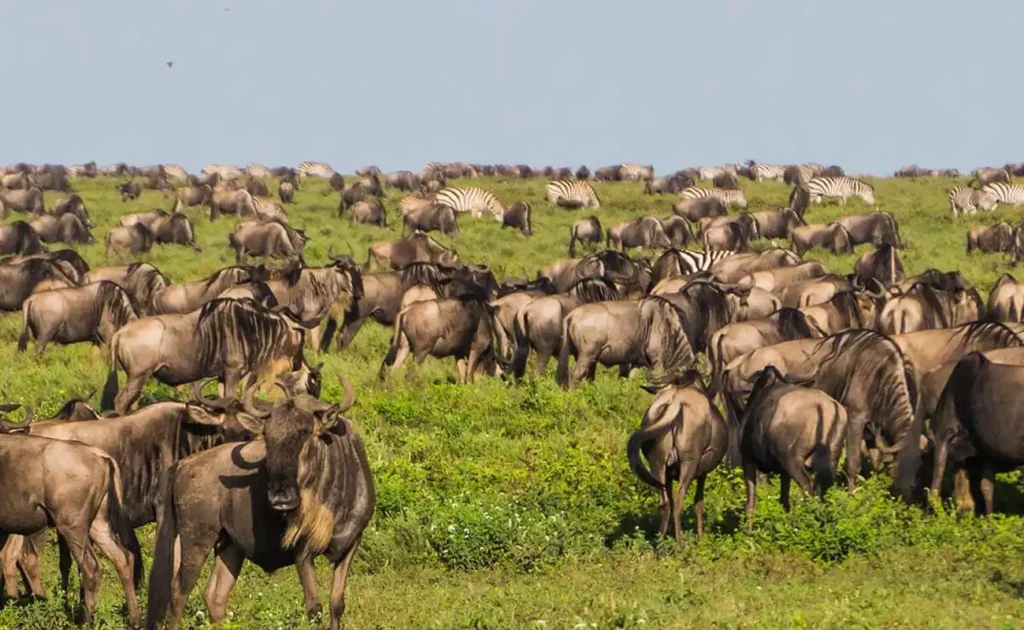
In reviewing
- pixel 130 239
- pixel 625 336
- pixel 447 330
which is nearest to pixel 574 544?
pixel 625 336

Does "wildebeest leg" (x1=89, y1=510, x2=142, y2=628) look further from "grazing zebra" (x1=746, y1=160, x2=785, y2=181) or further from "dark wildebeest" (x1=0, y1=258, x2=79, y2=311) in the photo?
"grazing zebra" (x1=746, y1=160, x2=785, y2=181)

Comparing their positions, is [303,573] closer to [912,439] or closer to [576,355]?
[912,439]

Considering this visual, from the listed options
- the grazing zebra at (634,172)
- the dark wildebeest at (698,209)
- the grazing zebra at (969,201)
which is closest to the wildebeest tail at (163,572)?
the dark wildebeest at (698,209)

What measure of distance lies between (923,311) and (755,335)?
12.3ft

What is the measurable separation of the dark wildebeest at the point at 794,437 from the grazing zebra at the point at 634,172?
6208 centimetres

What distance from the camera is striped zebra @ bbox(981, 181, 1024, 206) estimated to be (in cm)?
5372

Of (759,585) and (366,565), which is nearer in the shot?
(759,585)

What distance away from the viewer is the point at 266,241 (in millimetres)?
37312

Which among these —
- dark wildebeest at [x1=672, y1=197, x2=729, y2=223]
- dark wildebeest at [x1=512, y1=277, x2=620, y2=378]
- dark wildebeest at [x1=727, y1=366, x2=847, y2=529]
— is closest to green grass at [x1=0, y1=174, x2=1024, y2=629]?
Result: dark wildebeest at [x1=727, y1=366, x2=847, y2=529]

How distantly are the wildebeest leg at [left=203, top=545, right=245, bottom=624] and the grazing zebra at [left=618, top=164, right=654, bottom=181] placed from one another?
6596 cm

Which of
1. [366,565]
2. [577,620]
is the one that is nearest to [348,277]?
[366,565]

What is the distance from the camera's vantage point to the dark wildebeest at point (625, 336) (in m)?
20.8

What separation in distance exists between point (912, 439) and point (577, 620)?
6056mm

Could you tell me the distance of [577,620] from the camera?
31.0 ft
